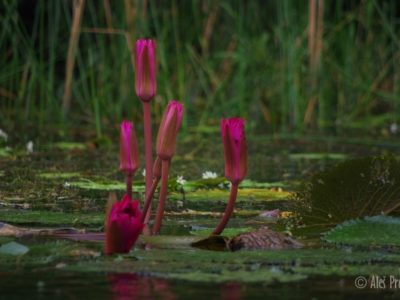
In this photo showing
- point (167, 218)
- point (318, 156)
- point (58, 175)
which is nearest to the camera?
point (167, 218)

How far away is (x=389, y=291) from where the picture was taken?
1901 millimetres

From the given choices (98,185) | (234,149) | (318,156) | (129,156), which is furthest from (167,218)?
(318,156)

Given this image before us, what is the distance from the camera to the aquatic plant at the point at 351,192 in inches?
101

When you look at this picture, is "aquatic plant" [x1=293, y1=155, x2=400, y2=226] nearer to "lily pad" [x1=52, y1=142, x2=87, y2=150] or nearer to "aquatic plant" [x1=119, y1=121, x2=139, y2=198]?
"aquatic plant" [x1=119, y1=121, x2=139, y2=198]

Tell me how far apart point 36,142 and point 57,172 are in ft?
4.31

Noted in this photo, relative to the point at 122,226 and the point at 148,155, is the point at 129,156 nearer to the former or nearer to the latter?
the point at 148,155

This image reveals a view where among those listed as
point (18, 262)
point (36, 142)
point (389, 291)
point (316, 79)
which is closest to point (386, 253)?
point (389, 291)

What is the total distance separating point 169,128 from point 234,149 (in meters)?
0.16

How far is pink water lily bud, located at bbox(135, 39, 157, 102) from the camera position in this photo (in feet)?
8.19

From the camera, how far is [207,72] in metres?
6.99

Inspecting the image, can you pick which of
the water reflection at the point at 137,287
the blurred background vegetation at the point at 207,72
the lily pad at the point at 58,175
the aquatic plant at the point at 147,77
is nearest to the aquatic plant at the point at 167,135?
the aquatic plant at the point at 147,77

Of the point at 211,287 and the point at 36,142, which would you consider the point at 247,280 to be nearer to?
the point at 211,287

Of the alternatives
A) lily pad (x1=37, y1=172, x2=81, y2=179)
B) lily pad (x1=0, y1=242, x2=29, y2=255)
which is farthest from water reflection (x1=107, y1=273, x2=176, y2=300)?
lily pad (x1=37, y1=172, x2=81, y2=179)

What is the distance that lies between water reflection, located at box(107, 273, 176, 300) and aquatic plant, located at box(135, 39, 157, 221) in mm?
608
